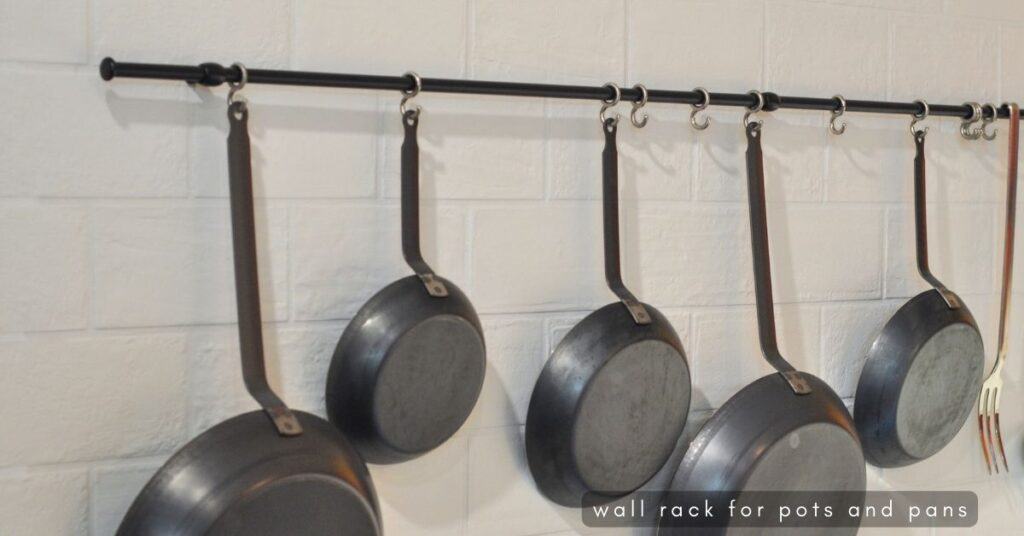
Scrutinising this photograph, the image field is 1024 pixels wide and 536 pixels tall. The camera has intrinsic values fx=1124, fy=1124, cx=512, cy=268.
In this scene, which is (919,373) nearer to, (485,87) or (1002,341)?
(1002,341)

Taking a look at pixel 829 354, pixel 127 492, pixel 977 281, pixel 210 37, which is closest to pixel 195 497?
pixel 127 492

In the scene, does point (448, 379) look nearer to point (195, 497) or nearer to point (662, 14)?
point (195, 497)

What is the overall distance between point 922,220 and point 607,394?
45 centimetres

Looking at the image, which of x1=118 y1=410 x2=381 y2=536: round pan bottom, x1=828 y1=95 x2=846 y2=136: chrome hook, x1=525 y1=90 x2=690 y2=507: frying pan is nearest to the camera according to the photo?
x1=118 y1=410 x2=381 y2=536: round pan bottom

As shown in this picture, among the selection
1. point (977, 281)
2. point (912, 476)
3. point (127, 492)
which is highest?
point (977, 281)

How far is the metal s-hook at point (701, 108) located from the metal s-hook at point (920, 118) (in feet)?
0.89

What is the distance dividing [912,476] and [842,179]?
363 millimetres

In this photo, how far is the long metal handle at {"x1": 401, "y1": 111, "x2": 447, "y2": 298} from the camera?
96 cm

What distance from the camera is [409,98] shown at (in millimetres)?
969

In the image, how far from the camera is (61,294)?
2.83 ft

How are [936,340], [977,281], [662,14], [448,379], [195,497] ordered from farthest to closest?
[977,281] < [936,340] < [662,14] < [448,379] < [195,497]

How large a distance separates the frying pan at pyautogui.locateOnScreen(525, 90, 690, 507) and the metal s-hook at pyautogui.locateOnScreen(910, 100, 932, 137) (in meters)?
0.40

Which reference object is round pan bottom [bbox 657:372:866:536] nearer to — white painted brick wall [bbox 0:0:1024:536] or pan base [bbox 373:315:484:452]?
white painted brick wall [bbox 0:0:1024:536]

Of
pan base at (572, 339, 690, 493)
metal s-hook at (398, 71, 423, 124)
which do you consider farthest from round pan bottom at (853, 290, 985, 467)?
metal s-hook at (398, 71, 423, 124)
